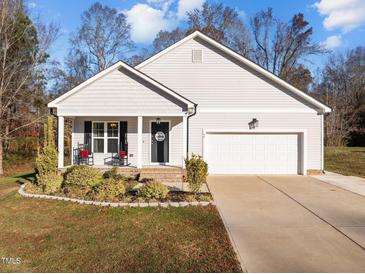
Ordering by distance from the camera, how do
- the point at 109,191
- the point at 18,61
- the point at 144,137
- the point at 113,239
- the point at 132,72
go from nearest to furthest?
the point at 113,239 < the point at 109,191 < the point at 132,72 < the point at 144,137 < the point at 18,61

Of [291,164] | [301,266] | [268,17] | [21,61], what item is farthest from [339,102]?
[301,266]

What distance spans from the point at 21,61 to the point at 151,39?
18.5 m

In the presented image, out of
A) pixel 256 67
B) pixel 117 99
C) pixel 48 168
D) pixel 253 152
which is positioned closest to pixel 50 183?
pixel 48 168

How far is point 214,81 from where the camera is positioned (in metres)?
14.1

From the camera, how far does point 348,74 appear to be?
4353cm

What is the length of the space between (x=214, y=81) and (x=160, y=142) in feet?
13.1

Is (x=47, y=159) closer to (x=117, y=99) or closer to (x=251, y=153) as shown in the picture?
(x=117, y=99)

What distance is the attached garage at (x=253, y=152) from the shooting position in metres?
14.0

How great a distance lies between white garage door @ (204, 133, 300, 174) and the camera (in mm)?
14008

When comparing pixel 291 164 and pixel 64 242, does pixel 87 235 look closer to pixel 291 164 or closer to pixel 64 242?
pixel 64 242

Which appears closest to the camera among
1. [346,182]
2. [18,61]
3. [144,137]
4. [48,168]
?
[48,168]

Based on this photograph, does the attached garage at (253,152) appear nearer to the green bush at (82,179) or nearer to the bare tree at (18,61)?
the green bush at (82,179)

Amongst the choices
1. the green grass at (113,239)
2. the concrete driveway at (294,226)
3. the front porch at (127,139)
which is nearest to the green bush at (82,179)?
the green grass at (113,239)

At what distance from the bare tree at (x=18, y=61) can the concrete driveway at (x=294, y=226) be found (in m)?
14.9
